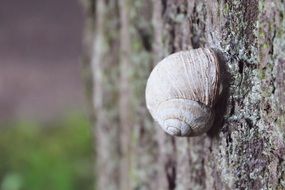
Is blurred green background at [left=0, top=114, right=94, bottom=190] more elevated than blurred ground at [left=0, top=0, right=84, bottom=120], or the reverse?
blurred ground at [left=0, top=0, right=84, bottom=120]

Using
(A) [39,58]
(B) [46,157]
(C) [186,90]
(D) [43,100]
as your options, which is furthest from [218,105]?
(A) [39,58]

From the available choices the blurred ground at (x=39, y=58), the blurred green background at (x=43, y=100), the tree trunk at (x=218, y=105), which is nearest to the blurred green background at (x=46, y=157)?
the blurred green background at (x=43, y=100)

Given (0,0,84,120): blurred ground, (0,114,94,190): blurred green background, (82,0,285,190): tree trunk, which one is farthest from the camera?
(0,0,84,120): blurred ground

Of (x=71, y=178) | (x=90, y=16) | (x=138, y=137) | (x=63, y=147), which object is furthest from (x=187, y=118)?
(x=63, y=147)

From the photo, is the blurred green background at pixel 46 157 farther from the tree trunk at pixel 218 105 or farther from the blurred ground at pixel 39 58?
the tree trunk at pixel 218 105

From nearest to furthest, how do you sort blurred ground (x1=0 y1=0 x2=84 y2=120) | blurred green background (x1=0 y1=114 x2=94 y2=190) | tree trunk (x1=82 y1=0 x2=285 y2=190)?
tree trunk (x1=82 y1=0 x2=285 y2=190)
blurred green background (x1=0 y1=114 x2=94 y2=190)
blurred ground (x1=0 y1=0 x2=84 y2=120)

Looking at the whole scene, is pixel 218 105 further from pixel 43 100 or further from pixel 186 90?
pixel 43 100

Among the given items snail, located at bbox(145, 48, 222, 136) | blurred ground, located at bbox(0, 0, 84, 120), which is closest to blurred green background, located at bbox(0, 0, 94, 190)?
blurred ground, located at bbox(0, 0, 84, 120)

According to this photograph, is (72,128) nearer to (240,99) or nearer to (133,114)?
(133,114)

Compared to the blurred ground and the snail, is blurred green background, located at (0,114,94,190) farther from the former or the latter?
the snail
